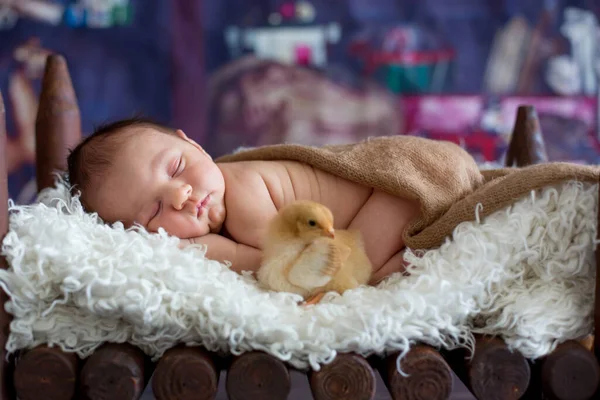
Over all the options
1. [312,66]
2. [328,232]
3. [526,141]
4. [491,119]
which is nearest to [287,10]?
[312,66]

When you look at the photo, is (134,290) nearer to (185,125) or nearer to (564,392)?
(564,392)

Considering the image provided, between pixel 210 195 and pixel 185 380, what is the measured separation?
39 cm

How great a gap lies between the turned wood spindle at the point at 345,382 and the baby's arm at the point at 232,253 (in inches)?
12.5

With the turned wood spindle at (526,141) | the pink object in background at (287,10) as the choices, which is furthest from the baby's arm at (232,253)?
the pink object in background at (287,10)

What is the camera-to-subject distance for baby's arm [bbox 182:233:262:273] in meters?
1.06

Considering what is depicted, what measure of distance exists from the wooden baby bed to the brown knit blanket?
8.1 inches

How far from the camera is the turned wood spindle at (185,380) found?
0.77 metres

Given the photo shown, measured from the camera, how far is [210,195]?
1.09m

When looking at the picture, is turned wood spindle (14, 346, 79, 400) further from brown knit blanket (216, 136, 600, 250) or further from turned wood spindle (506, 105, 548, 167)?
turned wood spindle (506, 105, 548, 167)

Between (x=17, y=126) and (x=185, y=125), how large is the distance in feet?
2.01

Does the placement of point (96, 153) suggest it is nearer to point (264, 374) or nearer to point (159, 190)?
point (159, 190)

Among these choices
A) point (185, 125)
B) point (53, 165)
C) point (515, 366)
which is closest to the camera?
point (515, 366)

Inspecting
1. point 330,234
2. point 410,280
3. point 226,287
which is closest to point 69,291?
point 226,287

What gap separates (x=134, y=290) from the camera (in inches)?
31.5
